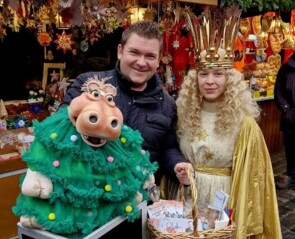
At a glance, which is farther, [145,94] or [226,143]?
[226,143]

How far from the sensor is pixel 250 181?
2.14m

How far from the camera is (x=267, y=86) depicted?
6.53 m

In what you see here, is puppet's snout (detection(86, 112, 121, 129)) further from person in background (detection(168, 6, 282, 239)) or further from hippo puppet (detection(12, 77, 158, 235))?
person in background (detection(168, 6, 282, 239))

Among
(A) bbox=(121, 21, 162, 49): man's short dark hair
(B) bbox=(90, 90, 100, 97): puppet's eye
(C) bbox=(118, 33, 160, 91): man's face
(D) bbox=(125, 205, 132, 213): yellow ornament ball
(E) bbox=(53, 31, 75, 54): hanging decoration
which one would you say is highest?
(E) bbox=(53, 31, 75, 54): hanging decoration

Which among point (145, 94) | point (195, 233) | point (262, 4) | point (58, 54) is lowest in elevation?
point (195, 233)

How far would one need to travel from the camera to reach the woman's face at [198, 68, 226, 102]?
2105 mm

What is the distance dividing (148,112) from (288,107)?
345cm

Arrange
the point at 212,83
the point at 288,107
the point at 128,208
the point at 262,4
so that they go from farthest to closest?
the point at 288,107
the point at 262,4
the point at 212,83
the point at 128,208

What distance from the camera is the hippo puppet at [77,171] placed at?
4.25ft

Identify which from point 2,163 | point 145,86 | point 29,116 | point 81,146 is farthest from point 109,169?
point 29,116

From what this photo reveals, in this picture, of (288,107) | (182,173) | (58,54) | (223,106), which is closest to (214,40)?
(223,106)

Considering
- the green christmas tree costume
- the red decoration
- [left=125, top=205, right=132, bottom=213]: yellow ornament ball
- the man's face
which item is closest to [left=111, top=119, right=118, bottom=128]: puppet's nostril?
the green christmas tree costume

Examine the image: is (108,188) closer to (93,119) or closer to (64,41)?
(93,119)

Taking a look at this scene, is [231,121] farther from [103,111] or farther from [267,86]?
[267,86]
